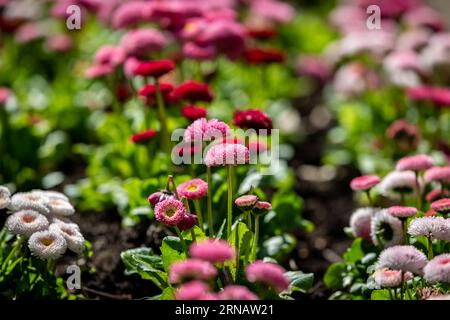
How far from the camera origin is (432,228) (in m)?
2.83

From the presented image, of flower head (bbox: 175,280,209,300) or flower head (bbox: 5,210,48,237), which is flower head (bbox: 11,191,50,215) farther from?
flower head (bbox: 175,280,209,300)

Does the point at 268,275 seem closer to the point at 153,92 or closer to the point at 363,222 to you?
the point at 363,222

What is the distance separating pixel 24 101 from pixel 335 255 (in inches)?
101

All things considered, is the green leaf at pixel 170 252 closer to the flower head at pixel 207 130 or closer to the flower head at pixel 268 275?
the flower head at pixel 207 130

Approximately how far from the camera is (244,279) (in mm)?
2961

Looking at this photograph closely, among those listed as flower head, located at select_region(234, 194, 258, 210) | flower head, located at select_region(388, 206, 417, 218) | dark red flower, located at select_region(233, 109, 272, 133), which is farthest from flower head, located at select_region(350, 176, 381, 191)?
flower head, located at select_region(234, 194, 258, 210)

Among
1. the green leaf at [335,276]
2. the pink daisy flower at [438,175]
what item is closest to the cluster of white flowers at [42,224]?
the green leaf at [335,276]

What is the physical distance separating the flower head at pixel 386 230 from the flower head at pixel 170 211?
96 cm

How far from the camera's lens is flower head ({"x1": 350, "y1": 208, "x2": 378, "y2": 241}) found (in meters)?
3.52

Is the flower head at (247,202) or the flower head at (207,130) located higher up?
the flower head at (207,130)

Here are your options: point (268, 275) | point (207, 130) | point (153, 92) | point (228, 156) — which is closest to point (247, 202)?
point (228, 156)

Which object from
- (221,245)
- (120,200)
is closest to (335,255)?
(120,200)

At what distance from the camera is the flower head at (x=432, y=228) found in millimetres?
2830
